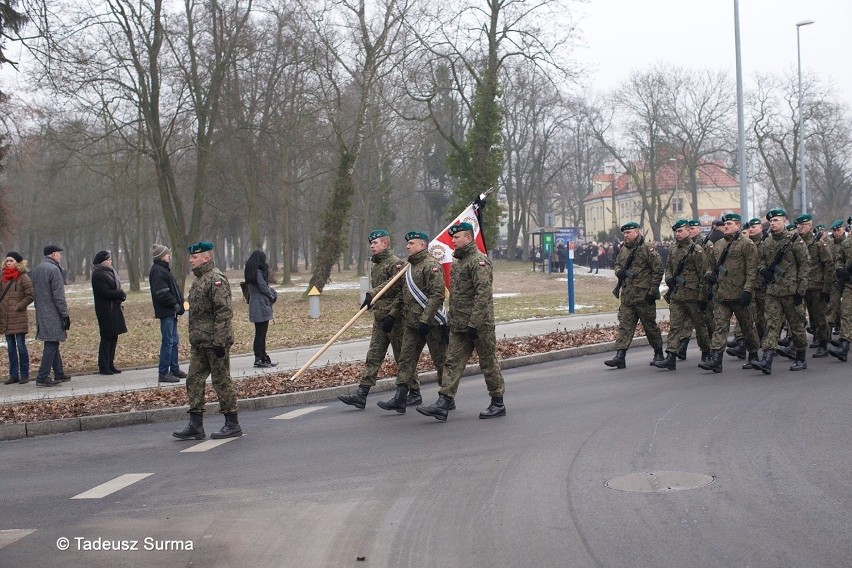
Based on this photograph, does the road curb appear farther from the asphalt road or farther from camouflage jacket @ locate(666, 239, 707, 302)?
camouflage jacket @ locate(666, 239, 707, 302)

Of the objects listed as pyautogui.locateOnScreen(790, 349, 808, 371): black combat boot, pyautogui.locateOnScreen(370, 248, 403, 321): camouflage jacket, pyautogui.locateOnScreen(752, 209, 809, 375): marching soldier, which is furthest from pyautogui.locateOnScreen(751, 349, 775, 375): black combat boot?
pyautogui.locateOnScreen(370, 248, 403, 321): camouflage jacket

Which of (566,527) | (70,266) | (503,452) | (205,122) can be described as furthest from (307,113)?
(70,266)

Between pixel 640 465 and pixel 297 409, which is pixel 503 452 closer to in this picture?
pixel 640 465

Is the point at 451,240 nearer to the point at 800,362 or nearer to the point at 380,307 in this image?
the point at 380,307

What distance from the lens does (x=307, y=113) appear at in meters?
36.5

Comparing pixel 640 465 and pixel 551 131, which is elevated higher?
pixel 551 131

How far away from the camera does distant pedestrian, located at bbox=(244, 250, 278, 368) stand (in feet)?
52.2

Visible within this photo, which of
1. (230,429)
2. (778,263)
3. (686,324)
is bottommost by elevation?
(230,429)

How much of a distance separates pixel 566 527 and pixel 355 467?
2.63 meters

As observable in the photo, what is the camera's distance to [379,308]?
11.7 meters

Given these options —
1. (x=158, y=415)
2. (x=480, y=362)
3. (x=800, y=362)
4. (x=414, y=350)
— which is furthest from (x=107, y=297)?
(x=800, y=362)

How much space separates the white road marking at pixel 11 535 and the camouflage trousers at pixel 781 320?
913 cm

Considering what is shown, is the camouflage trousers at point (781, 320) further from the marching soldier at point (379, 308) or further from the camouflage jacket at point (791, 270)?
the marching soldier at point (379, 308)

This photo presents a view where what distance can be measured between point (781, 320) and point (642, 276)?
6.11 feet
